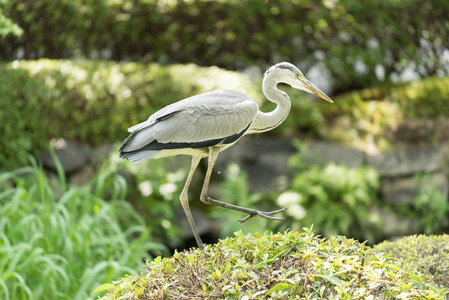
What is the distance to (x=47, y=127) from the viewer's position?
290 inches

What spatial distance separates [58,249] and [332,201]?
3715mm

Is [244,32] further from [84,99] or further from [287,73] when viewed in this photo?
[287,73]

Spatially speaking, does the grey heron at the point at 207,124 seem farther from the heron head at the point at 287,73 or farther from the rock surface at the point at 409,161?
the rock surface at the point at 409,161

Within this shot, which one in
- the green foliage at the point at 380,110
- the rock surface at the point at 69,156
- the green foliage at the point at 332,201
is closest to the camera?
the green foliage at the point at 332,201

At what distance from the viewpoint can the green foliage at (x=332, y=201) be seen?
7.11m

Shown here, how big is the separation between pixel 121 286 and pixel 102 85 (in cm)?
485

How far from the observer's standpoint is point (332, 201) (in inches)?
291

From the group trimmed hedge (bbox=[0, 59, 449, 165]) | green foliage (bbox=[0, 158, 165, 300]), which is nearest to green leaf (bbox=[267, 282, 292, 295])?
green foliage (bbox=[0, 158, 165, 300])

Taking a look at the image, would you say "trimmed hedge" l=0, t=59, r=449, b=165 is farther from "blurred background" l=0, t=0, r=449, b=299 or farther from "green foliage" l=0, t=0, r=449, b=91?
"green foliage" l=0, t=0, r=449, b=91

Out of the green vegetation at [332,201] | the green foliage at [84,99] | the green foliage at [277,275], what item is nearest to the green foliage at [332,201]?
the green vegetation at [332,201]

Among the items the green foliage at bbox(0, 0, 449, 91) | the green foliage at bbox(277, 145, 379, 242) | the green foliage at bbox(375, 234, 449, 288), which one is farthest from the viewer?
the green foliage at bbox(0, 0, 449, 91)

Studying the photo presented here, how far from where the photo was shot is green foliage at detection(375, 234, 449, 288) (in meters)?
3.54

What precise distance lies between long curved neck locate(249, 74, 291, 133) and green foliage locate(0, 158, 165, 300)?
2.30 metres

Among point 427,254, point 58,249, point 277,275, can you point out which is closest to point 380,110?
point 427,254
